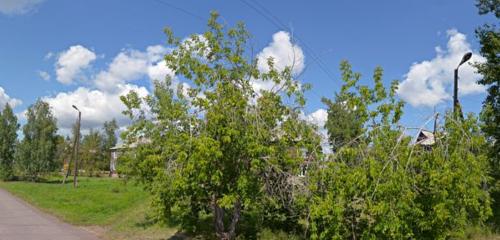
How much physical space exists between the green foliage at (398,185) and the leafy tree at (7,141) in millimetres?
56189

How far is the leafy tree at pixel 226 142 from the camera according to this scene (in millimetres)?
10484

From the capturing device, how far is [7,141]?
2309 inches

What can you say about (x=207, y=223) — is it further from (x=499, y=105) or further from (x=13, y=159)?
(x=13, y=159)

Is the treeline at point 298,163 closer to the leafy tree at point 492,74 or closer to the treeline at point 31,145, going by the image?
the leafy tree at point 492,74

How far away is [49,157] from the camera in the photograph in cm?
5575

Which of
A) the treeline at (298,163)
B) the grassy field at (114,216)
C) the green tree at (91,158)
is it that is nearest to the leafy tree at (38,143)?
the green tree at (91,158)

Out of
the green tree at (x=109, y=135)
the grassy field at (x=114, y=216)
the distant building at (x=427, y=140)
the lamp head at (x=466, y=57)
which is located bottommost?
the grassy field at (x=114, y=216)

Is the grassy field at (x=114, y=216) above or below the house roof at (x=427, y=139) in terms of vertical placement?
below

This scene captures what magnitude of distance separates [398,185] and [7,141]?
2345 inches

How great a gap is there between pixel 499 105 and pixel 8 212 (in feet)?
65.3

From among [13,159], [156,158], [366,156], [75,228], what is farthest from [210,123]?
[13,159]

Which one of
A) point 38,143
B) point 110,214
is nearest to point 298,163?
point 110,214

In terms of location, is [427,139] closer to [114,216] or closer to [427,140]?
[427,140]

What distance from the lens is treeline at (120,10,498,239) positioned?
9.00 m
